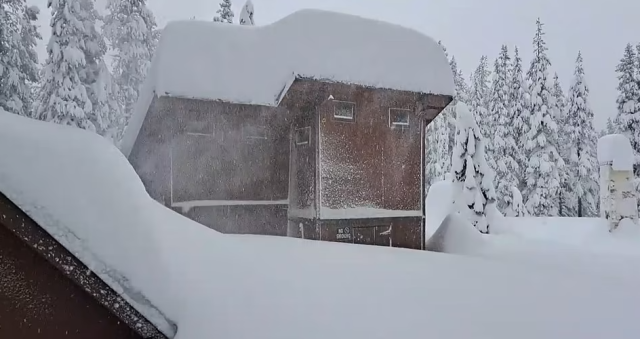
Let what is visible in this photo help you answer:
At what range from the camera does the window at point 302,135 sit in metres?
11.1

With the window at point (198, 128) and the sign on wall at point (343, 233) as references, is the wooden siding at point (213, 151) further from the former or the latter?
the sign on wall at point (343, 233)

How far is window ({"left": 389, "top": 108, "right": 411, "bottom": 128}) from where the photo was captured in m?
11.4

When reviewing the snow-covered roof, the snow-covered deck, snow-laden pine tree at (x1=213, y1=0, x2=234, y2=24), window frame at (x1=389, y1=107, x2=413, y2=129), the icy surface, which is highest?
snow-laden pine tree at (x1=213, y1=0, x2=234, y2=24)

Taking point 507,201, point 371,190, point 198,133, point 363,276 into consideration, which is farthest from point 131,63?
point 507,201

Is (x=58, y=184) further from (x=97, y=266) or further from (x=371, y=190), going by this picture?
(x=371, y=190)

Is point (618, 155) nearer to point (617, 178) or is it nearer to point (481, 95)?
point (617, 178)

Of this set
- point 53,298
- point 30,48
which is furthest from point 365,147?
point 30,48

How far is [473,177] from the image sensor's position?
17703 mm

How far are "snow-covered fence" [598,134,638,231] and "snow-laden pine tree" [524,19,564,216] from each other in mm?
10040

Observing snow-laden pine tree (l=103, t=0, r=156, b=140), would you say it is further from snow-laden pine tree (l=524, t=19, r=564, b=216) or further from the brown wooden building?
snow-laden pine tree (l=524, t=19, r=564, b=216)

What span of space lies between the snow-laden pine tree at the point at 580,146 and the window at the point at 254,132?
2486 centimetres

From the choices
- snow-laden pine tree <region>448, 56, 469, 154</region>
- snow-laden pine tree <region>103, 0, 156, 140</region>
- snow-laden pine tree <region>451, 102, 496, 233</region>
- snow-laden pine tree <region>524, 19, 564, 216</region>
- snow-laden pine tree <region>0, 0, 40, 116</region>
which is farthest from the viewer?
snow-laden pine tree <region>448, 56, 469, 154</region>

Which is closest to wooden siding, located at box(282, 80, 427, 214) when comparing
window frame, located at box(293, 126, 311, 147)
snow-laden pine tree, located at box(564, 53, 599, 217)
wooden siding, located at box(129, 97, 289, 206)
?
window frame, located at box(293, 126, 311, 147)

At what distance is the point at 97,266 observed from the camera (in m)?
2.34
